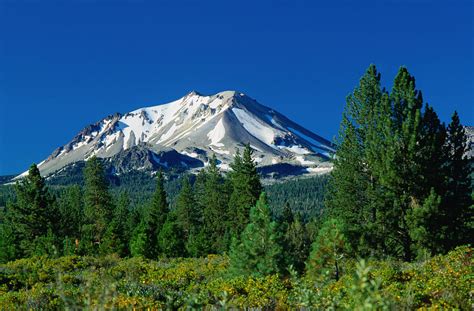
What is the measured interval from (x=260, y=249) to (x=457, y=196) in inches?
401

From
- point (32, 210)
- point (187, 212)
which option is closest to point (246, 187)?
point (187, 212)

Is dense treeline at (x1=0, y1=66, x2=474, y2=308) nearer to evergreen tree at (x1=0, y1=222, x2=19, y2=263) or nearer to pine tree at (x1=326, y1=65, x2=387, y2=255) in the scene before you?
pine tree at (x1=326, y1=65, x2=387, y2=255)

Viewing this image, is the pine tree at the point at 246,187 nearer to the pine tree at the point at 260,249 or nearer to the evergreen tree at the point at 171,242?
the evergreen tree at the point at 171,242

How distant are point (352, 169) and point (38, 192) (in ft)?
99.3

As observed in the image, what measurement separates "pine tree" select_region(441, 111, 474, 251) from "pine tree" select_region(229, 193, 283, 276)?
8.01 metres

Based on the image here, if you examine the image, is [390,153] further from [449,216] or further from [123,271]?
[123,271]

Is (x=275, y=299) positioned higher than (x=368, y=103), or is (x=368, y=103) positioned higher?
(x=368, y=103)

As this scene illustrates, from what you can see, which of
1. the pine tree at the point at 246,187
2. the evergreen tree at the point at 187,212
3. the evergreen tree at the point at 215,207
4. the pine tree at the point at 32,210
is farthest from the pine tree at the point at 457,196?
the evergreen tree at the point at 187,212

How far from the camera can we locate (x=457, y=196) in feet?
72.9

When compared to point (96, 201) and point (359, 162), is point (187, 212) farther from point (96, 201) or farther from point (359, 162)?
point (359, 162)

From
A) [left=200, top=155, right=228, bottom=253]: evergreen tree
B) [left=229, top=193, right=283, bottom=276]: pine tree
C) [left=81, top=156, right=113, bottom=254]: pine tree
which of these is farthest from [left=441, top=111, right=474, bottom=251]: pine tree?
[left=81, top=156, right=113, bottom=254]: pine tree

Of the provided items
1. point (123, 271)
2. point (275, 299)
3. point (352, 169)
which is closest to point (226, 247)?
point (352, 169)

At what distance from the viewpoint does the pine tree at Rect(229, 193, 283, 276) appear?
1802 cm

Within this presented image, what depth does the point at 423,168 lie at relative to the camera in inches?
856
